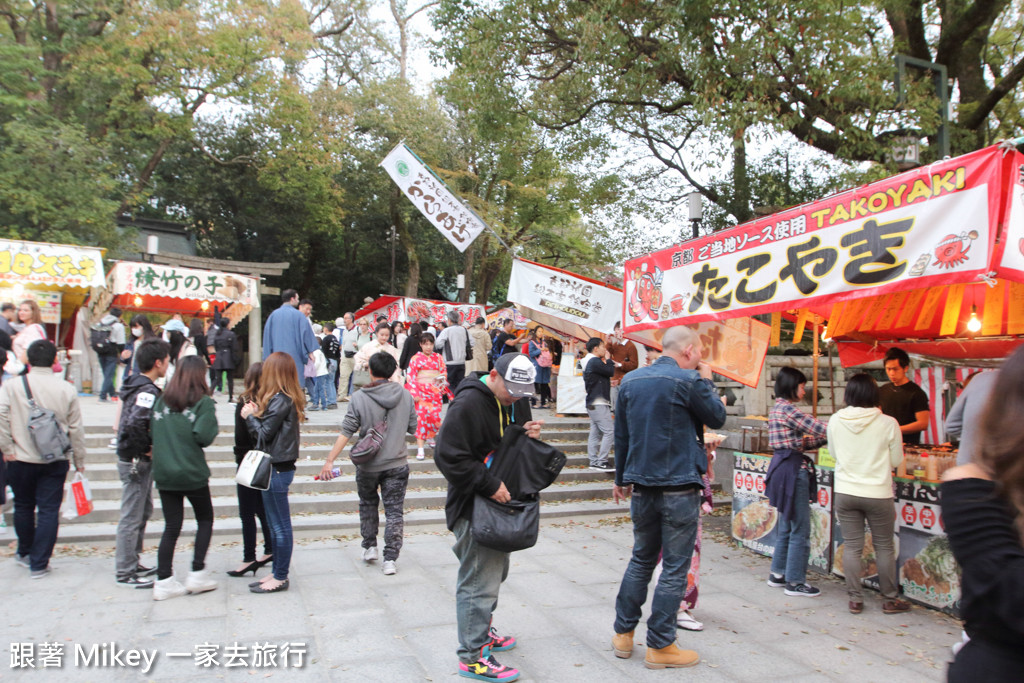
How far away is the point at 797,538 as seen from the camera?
5230 mm

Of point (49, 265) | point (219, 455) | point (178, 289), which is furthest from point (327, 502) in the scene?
point (178, 289)

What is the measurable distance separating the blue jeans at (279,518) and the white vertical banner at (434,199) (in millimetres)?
6022

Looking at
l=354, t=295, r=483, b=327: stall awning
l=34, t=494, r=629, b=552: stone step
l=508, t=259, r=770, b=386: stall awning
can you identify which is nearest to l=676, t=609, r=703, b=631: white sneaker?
l=34, t=494, r=629, b=552: stone step

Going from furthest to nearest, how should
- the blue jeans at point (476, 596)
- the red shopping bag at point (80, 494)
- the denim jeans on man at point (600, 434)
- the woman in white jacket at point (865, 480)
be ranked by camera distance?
the denim jeans on man at point (600, 434) < the red shopping bag at point (80, 494) < the woman in white jacket at point (865, 480) < the blue jeans at point (476, 596)

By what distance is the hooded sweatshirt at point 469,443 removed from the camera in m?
Answer: 3.47

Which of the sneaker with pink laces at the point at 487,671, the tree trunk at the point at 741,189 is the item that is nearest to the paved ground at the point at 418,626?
the sneaker with pink laces at the point at 487,671

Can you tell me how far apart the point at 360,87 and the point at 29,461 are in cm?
2432

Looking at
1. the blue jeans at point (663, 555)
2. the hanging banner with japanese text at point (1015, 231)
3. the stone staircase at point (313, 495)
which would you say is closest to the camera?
the blue jeans at point (663, 555)

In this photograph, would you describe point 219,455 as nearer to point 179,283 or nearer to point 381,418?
point 381,418

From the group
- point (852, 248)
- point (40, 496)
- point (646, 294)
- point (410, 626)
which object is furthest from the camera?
point (646, 294)

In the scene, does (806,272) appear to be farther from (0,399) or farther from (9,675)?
(0,399)

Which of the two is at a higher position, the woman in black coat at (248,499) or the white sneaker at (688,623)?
the woman in black coat at (248,499)

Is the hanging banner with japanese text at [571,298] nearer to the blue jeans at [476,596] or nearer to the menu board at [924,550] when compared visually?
the menu board at [924,550]

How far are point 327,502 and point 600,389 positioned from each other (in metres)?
3.80
